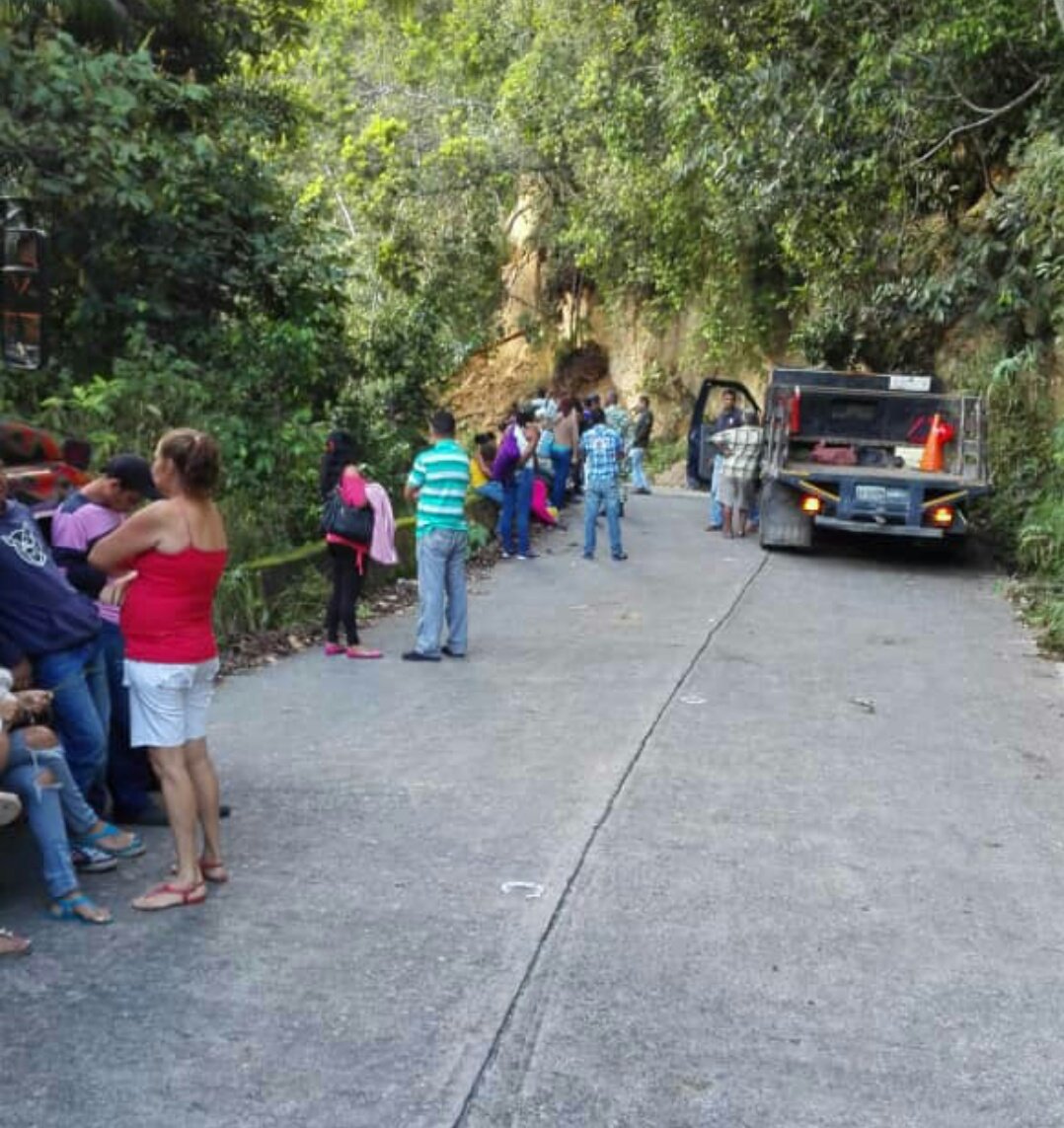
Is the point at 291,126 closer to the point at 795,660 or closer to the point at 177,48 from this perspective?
the point at 177,48

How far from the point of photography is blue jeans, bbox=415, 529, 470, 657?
10602 mm

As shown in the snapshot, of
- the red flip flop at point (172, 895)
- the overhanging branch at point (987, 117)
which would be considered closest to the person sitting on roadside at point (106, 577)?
the red flip flop at point (172, 895)

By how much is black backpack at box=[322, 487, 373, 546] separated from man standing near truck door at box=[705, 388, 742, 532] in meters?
9.42

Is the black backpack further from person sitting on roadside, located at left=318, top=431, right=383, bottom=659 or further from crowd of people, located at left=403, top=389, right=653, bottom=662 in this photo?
crowd of people, located at left=403, top=389, right=653, bottom=662

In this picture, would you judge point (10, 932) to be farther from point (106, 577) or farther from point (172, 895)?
point (106, 577)

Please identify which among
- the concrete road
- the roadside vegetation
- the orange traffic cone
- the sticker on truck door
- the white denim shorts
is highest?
the roadside vegetation

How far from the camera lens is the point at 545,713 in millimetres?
9008

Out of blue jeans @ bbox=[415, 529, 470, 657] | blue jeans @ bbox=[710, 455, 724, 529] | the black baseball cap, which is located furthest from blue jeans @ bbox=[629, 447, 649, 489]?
the black baseball cap

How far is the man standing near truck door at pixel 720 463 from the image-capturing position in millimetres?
19500

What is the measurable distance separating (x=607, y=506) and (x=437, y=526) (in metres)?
6.19

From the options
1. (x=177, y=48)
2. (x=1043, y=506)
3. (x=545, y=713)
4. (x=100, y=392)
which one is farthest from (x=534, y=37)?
(x=545, y=713)

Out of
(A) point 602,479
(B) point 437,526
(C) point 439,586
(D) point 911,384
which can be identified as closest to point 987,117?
(D) point 911,384

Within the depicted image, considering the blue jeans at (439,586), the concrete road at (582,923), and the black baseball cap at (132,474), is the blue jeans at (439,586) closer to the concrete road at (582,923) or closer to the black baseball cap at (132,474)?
the concrete road at (582,923)

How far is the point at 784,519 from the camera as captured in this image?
57.7ft
